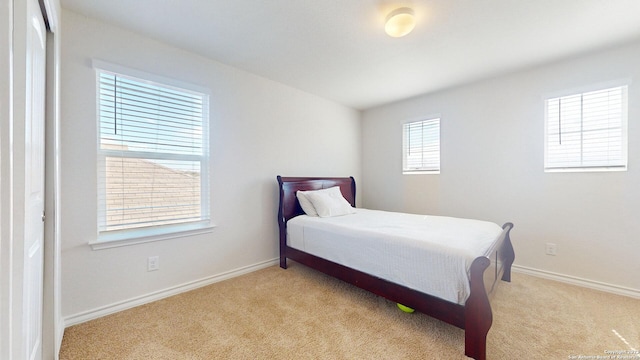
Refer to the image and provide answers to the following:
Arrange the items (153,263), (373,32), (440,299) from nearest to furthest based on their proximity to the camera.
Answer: (440,299)
(373,32)
(153,263)

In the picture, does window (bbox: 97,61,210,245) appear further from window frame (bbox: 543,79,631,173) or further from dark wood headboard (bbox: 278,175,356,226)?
window frame (bbox: 543,79,631,173)

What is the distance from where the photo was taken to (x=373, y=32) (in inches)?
80.0

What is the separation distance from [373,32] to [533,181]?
238 centimetres

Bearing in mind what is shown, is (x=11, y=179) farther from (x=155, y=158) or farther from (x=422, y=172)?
(x=422, y=172)

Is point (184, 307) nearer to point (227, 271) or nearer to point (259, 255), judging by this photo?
point (227, 271)

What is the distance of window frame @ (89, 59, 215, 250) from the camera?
1898mm

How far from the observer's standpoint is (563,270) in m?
2.51

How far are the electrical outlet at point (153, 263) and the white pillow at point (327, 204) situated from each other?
162 centimetres

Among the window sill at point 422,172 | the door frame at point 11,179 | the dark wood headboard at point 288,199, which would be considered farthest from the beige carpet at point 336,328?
the window sill at point 422,172

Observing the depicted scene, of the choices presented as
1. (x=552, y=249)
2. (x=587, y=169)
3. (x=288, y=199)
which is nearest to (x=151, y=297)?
(x=288, y=199)

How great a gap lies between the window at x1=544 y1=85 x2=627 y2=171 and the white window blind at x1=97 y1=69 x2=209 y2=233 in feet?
12.1

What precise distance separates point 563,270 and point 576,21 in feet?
7.65

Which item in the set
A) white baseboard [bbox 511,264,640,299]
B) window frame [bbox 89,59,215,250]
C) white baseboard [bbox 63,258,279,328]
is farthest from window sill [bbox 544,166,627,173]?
window frame [bbox 89,59,215,250]

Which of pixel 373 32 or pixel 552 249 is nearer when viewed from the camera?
pixel 373 32
